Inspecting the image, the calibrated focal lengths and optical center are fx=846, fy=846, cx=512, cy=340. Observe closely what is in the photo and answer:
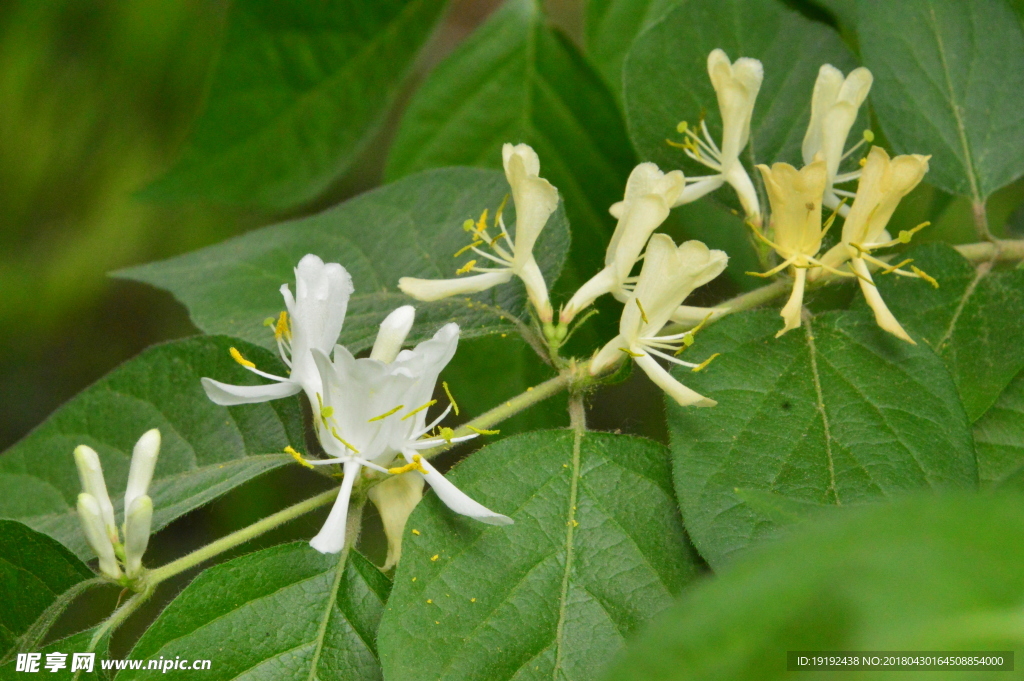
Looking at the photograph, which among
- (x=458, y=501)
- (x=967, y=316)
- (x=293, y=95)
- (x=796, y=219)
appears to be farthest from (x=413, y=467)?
(x=293, y=95)

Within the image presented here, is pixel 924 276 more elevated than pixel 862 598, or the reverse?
pixel 862 598

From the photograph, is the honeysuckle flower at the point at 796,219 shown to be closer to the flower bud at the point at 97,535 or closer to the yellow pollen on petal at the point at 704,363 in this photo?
the yellow pollen on petal at the point at 704,363

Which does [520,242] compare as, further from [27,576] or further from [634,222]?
[27,576]

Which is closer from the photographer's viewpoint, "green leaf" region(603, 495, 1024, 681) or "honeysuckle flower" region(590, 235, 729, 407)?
"green leaf" region(603, 495, 1024, 681)

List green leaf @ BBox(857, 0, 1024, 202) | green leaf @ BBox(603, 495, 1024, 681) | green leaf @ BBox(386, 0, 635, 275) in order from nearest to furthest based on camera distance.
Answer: green leaf @ BBox(603, 495, 1024, 681) < green leaf @ BBox(857, 0, 1024, 202) < green leaf @ BBox(386, 0, 635, 275)

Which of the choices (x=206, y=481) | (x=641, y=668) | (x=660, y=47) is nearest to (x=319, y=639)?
(x=206, y=481)

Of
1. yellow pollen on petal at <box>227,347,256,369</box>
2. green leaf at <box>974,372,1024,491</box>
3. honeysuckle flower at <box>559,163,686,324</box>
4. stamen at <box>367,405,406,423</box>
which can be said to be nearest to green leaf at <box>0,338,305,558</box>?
yellow pollen on petal at <box>227,347,256,369</box>

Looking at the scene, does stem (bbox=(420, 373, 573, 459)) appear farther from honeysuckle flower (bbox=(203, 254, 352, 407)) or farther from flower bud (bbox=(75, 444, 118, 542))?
flower bud (bbox=(75, 444, 118, 542))
